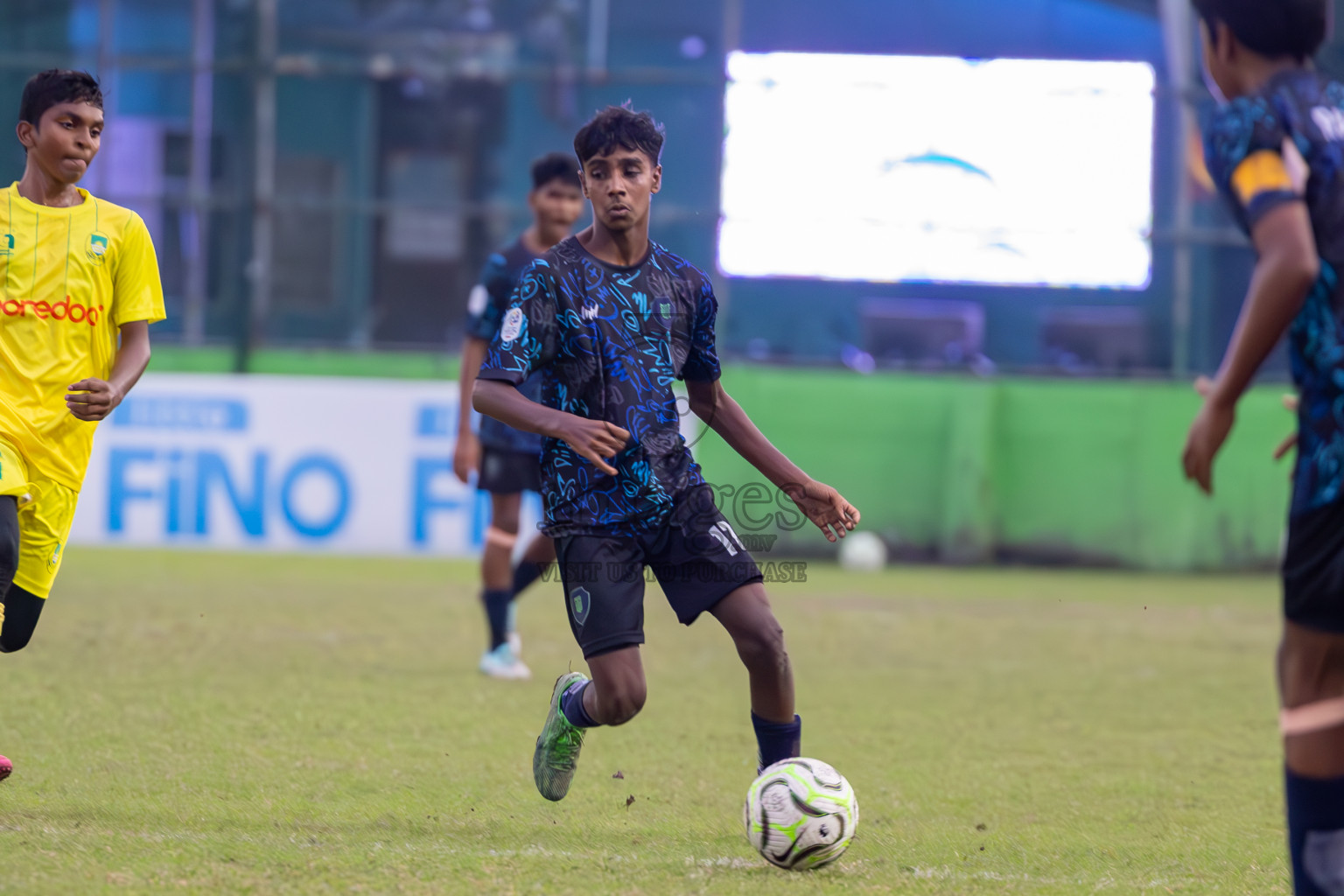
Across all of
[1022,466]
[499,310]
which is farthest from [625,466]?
[1022,466]

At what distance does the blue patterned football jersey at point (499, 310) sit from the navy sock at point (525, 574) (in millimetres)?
580

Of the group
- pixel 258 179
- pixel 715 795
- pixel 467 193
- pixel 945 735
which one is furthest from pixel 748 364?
Result: pixel 715 795

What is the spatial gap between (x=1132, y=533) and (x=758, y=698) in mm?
10353

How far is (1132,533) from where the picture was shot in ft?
45.3

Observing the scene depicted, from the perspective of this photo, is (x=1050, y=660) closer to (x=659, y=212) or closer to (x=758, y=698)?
(x=758, y=698)

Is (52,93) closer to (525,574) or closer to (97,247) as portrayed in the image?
(97,247)

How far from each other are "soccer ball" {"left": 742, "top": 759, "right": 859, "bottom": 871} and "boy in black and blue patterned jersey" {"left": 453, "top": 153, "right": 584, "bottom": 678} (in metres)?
3.14

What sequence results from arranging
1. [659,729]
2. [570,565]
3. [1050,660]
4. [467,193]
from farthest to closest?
1. [467,193]
2. [1050,660]
3. [659,729]
4. [570,565]

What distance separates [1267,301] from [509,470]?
470cm

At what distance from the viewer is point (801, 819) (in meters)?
3.90

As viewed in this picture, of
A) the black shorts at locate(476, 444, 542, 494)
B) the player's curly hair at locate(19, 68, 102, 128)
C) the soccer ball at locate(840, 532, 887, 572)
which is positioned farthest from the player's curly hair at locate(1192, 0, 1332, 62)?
the soccer ball at locate(840, 532, 887, 572)

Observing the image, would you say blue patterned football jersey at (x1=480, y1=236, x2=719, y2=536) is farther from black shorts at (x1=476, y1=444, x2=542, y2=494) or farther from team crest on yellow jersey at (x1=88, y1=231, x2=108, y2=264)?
black shorts at (x1=476, y1=444, x2=542, y2=494)

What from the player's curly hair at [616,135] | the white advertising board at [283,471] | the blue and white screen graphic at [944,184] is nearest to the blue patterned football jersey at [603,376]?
the player's curly hair at [616,135]

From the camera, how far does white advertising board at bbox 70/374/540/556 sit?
13016mm
